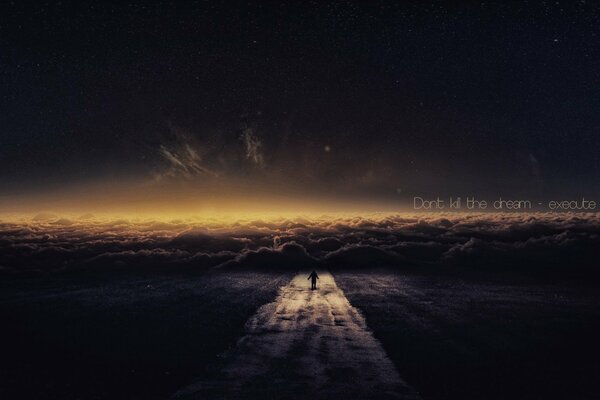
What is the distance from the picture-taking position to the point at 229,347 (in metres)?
55.9

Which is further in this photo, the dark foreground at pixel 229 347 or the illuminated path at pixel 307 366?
the dark foreground at pixel 229 347

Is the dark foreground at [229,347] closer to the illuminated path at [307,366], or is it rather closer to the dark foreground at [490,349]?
the dark foreground at [490,349]

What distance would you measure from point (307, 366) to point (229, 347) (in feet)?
52.8

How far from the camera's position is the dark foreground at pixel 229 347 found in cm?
4066

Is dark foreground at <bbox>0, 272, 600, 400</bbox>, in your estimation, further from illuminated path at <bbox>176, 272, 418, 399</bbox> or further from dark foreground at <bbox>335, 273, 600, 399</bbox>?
illuminated path at <bbox>176, 272, 418, 399</bbox>

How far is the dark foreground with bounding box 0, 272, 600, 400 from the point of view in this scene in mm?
40656

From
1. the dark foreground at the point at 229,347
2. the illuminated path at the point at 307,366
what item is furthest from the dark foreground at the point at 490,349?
the illuminated path at the point at 307,366

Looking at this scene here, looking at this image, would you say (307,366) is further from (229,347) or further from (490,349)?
(490,349)

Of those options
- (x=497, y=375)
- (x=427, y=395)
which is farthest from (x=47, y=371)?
(x=497, y=375)

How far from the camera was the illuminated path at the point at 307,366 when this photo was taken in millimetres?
35844

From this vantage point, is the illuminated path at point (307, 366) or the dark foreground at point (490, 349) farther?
the dark foreground at point (490, 349)

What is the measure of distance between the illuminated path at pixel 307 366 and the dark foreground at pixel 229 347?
256cm

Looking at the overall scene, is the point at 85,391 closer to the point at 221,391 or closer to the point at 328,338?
the point at 221,391

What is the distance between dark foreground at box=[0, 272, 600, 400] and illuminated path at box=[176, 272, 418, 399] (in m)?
2.56
